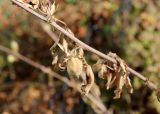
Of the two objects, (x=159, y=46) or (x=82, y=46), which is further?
(x=159, y=46)

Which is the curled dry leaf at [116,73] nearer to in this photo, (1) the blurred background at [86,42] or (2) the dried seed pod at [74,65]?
(2) the dried seed pod at [74,65]

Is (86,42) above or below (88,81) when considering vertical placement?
above

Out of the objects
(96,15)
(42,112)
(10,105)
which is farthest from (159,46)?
(10,105)

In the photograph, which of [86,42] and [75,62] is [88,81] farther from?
[86,42]

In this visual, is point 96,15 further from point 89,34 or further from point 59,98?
point 59,98

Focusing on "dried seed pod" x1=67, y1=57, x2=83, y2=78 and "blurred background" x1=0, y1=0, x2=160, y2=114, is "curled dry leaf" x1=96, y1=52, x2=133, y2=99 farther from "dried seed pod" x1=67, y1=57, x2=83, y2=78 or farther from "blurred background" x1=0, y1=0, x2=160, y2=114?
"blurred background" x1=0, y1=0, x2=160, y2=114

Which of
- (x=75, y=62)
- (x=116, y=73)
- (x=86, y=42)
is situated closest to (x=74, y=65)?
(x=75, y=62)
